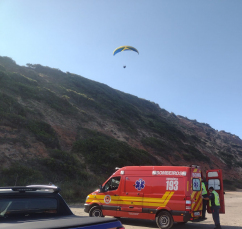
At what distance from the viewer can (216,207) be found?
9.43 meters

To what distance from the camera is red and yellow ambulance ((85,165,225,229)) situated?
30.0ft

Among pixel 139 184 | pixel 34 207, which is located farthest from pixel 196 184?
pixel 34 207

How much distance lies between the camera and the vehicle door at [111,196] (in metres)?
10.4

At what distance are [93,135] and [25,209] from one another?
28.6 metres

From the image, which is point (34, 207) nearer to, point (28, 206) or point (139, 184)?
point (28, 206)

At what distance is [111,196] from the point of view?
34.8 feet

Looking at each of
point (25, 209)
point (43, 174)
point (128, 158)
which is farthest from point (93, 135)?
point (25, 209)

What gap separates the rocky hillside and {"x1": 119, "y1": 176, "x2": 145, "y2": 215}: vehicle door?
8.67 m

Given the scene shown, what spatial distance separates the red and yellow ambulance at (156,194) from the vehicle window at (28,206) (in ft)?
20.0

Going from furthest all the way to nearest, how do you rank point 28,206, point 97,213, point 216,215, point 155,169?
point 97,213 < point 155,169 < point 216,215 < point 28,206

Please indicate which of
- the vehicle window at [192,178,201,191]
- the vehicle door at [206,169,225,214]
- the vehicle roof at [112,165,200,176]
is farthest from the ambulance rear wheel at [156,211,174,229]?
the vehicle door at [206,169,225,214]

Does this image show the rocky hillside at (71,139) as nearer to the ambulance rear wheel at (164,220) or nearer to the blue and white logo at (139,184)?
the blue and white logo at (139,184)

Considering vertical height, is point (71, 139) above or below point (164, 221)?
above

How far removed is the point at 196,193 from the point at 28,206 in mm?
7173
